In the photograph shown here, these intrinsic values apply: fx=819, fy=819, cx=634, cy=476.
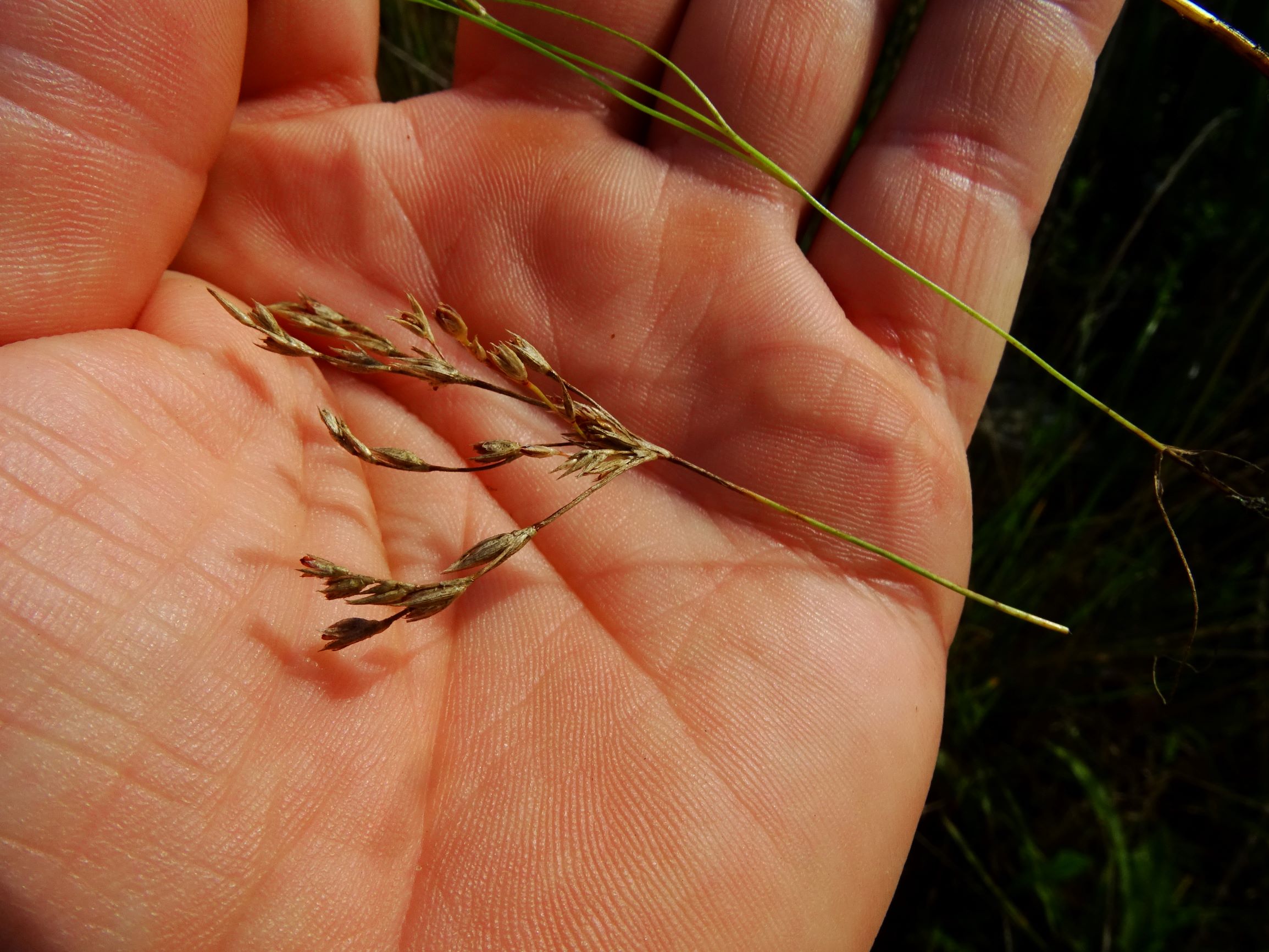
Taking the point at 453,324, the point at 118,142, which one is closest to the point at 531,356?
the point at 453,324

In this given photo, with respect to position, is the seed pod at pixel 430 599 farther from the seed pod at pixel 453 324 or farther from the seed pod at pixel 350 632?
the seed pod at pixel 453 324

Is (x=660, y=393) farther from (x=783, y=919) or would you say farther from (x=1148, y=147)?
(x=1148, y=147)

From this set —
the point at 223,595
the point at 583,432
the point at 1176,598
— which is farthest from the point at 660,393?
the point at 1176,598

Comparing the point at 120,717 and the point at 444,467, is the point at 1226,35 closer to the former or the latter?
the point at 444,467

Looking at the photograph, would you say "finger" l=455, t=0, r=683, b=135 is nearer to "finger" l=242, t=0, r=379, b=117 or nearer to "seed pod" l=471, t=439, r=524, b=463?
"finger" l=242, t=0, r=379, b=117

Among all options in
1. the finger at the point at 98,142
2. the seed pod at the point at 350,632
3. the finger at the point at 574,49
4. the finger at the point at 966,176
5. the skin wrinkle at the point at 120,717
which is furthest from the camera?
the finger at the point at 574,49

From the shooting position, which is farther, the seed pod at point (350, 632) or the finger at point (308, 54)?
the finger at point (308, 54)

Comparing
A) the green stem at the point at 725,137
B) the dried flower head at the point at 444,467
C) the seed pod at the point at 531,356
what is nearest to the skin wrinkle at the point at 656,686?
the dried flower head at the point at 444,467
